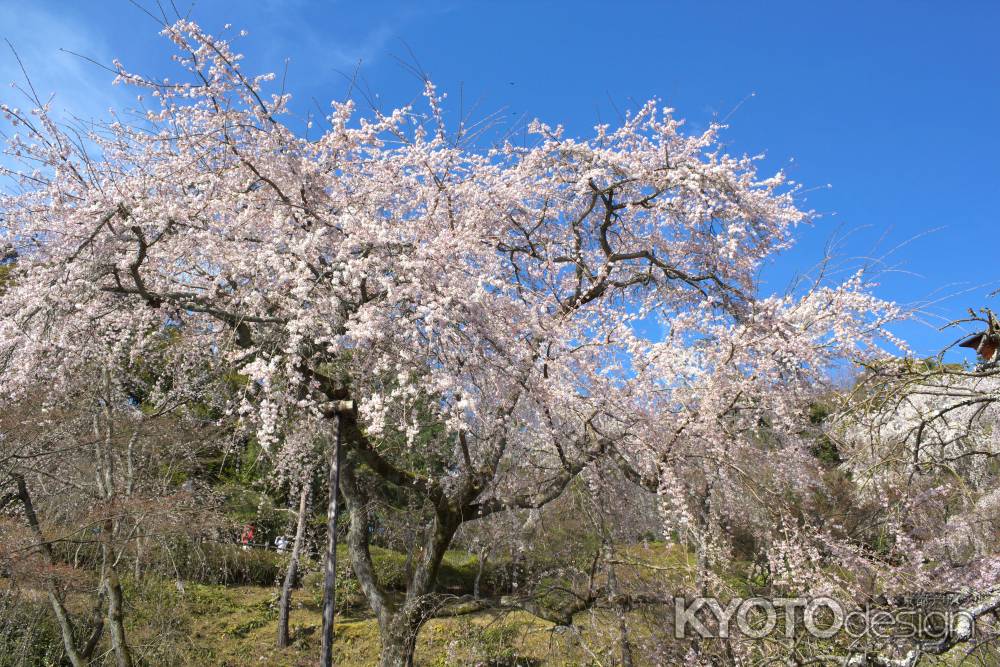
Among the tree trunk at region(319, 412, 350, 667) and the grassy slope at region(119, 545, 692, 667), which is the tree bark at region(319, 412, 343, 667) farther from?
the grassy slope at region(119, 545, 692, 667)

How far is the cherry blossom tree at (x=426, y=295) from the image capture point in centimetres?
492

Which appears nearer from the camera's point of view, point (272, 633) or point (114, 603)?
point (114, 603)

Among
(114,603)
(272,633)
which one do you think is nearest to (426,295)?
(114,603)

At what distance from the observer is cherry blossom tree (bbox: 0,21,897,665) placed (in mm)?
4918

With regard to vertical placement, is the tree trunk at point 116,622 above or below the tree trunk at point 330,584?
below

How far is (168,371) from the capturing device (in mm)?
7336

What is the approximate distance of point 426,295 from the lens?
185 inches

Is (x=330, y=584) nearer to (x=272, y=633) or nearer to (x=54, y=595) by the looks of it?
(x=54, y=595)

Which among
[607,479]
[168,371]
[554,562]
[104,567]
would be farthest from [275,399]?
[554,562]

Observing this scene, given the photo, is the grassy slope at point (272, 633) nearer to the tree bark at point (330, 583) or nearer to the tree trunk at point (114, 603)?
the tree trunk at point (114, 603)

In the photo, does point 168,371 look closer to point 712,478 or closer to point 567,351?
point 567,351

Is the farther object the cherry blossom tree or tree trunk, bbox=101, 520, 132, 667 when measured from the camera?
tree trunk, bbox=101, 520, 132, 667

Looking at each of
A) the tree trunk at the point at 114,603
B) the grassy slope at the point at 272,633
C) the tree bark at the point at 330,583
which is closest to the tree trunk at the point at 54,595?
the tree trunk at the point at 114,603

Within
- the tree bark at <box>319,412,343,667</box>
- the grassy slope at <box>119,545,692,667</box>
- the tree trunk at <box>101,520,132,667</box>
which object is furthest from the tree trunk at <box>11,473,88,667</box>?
the tree bark at <box>319,412,343,667</box>
